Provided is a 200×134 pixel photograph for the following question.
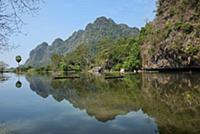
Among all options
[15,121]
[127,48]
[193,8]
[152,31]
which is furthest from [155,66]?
[15,121]

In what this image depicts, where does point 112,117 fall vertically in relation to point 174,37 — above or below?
below

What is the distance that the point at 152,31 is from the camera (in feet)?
262

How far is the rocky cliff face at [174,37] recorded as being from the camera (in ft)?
217

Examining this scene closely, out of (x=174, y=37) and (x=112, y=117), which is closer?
(x=112, y=117)

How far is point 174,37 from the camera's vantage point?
7019 centimetres

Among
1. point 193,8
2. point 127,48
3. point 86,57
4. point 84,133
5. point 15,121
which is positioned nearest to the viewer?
point 84,133

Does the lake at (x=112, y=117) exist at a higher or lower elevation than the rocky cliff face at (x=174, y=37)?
lower

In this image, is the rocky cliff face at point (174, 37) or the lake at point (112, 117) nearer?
the lake at point (112, 117)

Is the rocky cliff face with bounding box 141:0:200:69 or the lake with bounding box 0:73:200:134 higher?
the rocky cliff face with bounding box 141:0:200:69

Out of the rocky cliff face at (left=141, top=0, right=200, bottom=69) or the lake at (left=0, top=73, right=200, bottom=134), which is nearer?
the lake at (left=0, top=73, right=200, bottom=134)

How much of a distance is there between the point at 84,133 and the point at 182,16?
2428 inches

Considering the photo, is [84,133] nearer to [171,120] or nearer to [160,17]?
[171,120]

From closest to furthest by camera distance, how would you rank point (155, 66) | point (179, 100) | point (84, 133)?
point (84, 133), point (179, 100), point (155, 66)

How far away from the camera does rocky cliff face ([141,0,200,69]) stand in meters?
66.2
